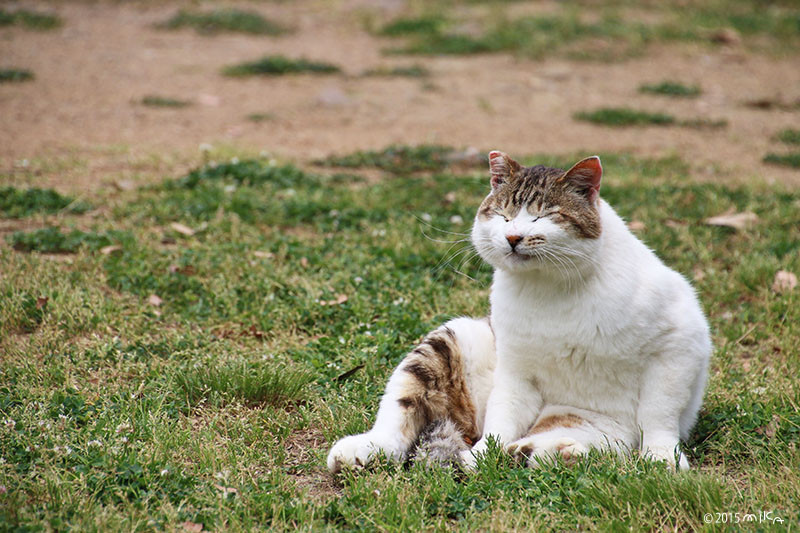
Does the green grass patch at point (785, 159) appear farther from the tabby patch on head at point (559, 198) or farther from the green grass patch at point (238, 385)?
the green grass patch at point (238, 385)

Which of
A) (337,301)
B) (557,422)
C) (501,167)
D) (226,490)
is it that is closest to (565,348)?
(557,422)

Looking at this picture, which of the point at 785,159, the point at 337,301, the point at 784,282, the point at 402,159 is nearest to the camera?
the point at 337,301

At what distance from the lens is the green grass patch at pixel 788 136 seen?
28.1 ft

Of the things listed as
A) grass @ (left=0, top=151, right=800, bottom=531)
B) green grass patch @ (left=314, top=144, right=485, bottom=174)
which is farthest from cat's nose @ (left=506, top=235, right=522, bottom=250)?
green grass patch @ (left=314, top=144, right=485, bottom=174)

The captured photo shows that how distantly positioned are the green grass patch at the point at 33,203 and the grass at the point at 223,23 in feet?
23.7

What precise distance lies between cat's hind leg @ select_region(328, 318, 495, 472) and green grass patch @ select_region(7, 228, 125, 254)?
9.62 feet

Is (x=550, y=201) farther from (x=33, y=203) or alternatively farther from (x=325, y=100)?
(x=325, y=100)

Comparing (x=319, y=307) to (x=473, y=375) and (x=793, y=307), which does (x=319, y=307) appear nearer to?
(x=473, y=375)

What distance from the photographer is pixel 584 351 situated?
328cm

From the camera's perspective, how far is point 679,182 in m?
7.03

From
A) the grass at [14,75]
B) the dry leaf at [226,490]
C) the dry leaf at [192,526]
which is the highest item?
the grass at [14,75]

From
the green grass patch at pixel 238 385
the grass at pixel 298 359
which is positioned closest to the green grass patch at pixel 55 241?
the grass at pixel 298 359

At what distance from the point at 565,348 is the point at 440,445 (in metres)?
0.68

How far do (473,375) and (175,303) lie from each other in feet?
7.11
